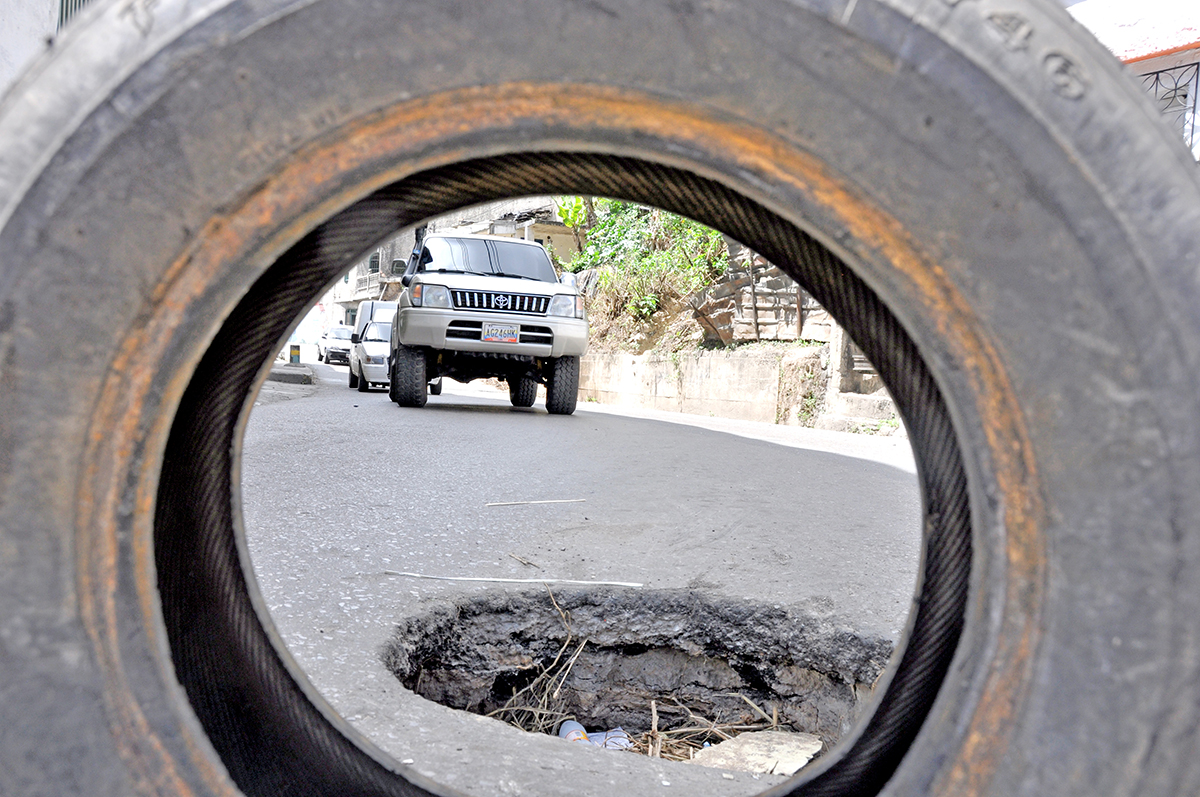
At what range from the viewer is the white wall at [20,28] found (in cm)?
378

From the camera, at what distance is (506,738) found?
Result: 1403 millimetres

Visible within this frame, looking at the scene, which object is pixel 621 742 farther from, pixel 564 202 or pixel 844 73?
pixel 564 202

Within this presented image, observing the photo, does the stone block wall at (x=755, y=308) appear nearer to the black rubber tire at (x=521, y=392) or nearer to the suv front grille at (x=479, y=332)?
the black rubber tire at (x=521, y=392)

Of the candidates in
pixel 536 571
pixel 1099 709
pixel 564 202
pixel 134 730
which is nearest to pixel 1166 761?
pixel 1099 709

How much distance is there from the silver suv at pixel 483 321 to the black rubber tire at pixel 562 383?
0.01 metres

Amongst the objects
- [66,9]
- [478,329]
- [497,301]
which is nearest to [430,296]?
[478,329]

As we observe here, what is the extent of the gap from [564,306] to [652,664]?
6.30 m

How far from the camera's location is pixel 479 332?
26.5 feet

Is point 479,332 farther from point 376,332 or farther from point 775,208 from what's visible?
point 775,208

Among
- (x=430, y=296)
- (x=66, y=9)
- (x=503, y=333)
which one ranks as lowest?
(x=503, y=333)

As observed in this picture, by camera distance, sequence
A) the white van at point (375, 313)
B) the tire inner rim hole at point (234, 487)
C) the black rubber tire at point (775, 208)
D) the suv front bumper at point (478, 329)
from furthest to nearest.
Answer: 1. the white van at point (375, 313)
2. the suv front bumper at point (478, 329)
3. the tire inner rim hole at point (234, 487)
4. the black rubber tire at point (775, 208)

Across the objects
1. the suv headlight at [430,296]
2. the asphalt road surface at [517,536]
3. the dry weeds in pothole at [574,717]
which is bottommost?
the dry weeds in pothole at [574,717]

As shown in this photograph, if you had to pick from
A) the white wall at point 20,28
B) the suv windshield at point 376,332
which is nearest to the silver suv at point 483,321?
the white wall at point 20,28

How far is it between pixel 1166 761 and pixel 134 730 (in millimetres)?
728
